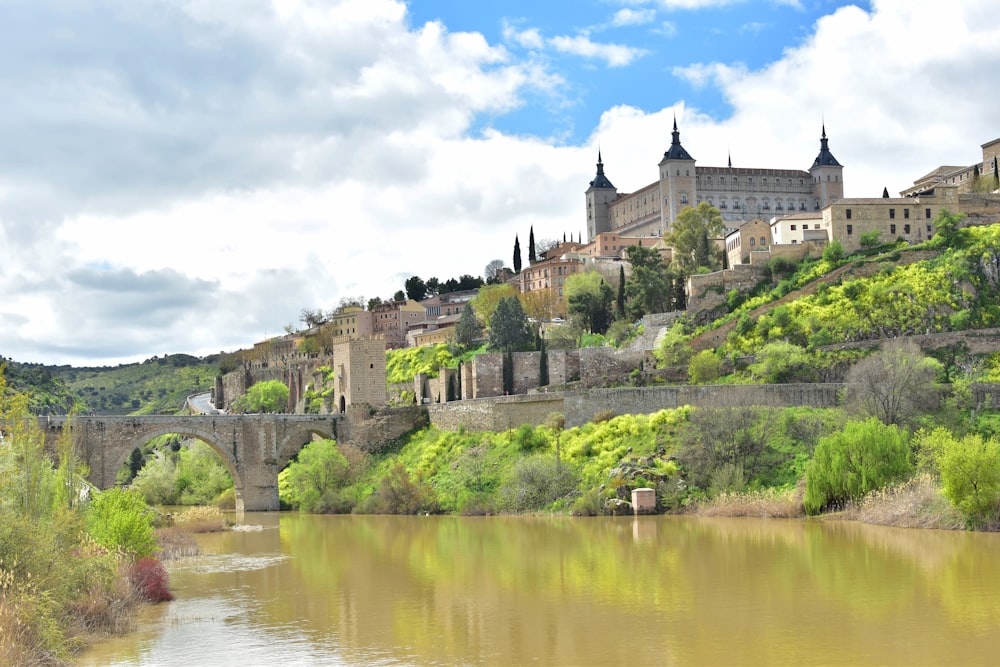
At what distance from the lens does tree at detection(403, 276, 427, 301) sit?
4717 inches

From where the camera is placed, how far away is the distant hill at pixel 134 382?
12244cm

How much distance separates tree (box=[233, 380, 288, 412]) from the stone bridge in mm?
29750

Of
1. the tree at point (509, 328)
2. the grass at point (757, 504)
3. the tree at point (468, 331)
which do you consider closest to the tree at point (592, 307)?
the tree at point (509, 328)

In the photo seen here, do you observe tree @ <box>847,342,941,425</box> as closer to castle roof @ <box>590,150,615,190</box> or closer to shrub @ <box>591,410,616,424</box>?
shrub @ <box>591,410,616,424</box>

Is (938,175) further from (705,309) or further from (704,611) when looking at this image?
(704,611)

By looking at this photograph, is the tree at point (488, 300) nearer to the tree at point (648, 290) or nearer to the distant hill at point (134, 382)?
the tree at point (648, 290)

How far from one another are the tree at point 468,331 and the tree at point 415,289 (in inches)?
1417

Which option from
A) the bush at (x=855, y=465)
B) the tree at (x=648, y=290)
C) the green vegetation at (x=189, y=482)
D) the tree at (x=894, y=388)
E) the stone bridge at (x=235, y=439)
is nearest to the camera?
the bush at (x=855, y=465)

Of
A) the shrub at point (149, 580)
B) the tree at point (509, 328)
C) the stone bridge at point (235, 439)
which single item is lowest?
the shrub at point (149, 580)

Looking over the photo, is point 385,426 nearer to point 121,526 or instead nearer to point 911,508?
point 911,508

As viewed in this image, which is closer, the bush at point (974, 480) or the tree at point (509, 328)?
the bush at point (974, 480)

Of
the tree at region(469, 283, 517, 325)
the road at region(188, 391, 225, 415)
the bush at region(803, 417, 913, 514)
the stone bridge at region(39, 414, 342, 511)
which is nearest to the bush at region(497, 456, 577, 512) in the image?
the bush at region(803, 417, 913, 514)

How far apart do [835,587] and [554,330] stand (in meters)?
50.3

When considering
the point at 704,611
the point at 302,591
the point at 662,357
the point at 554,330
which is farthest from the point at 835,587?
the point at 554,330
